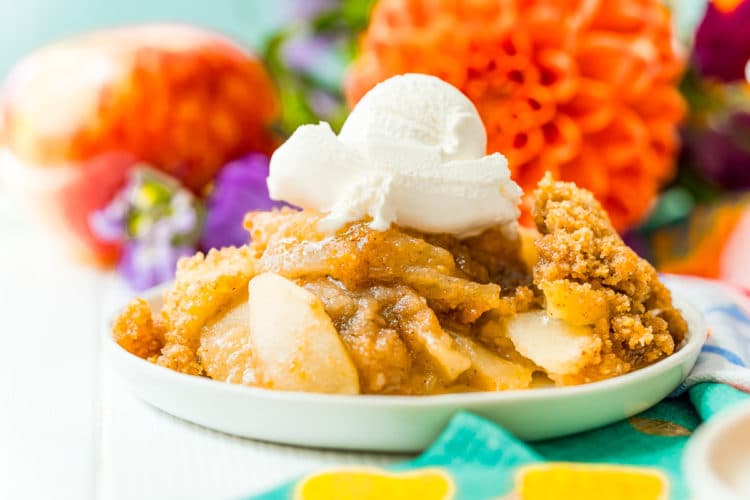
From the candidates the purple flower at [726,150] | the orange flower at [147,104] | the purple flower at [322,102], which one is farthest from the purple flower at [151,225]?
the purple flower at [726,150]

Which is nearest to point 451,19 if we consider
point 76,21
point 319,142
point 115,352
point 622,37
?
point 622,37

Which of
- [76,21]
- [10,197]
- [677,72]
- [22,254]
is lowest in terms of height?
[22,254]

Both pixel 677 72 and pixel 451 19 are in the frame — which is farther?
pixel 677 72

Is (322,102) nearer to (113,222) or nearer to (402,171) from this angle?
(113,222)

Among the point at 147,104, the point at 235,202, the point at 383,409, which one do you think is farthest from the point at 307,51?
the point at 383,409

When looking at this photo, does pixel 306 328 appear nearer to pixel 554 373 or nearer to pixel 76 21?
pixel 554 373

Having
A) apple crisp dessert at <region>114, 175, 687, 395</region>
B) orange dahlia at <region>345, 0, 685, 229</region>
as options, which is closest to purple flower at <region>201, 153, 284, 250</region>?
orange dahlia at <region>345, 0, 685, 229</region>

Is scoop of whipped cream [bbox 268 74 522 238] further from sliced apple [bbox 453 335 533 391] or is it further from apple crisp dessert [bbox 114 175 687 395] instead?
sliced apple [bbox 453 335 533 391]
